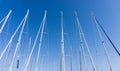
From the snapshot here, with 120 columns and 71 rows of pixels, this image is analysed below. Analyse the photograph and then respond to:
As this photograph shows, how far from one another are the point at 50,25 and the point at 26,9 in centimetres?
659

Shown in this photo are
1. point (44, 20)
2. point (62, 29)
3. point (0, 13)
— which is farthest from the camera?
point (44, 20)

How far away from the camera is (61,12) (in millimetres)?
30062

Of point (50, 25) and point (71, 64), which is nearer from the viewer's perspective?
point (50, 25)

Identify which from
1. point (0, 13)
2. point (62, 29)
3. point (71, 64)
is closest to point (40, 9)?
point (62, 29)

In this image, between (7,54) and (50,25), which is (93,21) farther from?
(7,54)

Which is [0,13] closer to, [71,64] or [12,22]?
[12,22]

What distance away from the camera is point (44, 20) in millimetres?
28703

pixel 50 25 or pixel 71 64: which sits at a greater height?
pixel 50 25

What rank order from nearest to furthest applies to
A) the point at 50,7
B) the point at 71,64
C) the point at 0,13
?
the point at 0,13 < the point at 50,7 < the point at 71,64

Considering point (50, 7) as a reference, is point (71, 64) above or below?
below

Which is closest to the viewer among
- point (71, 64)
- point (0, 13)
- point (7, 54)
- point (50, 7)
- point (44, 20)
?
point (0, 13)

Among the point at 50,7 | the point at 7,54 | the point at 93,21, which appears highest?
the point at 50,7

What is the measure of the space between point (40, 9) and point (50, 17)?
3.31 meters

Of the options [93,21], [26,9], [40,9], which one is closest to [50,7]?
[40,9]
